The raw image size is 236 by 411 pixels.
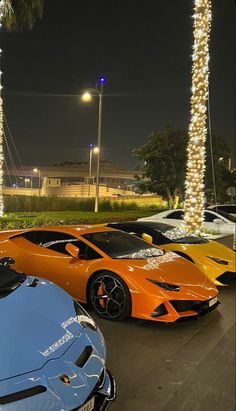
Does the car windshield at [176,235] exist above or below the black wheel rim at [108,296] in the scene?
above

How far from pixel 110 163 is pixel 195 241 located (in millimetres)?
95486

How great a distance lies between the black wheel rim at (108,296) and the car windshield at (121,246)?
1.27 feet

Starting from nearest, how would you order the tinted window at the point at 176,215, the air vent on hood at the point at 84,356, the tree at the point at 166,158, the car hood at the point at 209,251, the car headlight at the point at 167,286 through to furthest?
the air vent on hood at the point at 84,356 → the car headlight at the point at 167,286 → the car hood at the point at 209,251 → the tinted window at the point at 176,215 → the tree at the point at 166,158

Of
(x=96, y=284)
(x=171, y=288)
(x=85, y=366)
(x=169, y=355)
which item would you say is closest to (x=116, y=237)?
(x=96, y=284)

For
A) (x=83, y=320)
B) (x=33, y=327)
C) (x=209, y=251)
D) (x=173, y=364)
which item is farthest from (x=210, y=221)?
(x=33, y=327)

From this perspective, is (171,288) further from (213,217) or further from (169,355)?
(213,217)

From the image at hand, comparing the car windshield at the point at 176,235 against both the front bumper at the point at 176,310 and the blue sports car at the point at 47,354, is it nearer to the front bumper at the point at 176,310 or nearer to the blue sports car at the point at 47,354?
Result: the front bumper at the point at 176,310

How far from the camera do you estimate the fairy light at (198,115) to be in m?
13.0

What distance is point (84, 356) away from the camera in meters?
2.52

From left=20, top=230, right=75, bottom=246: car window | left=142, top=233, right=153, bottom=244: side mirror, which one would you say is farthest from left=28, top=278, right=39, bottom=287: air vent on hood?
left=142, top=233, right=153, bottom=244: side mirror

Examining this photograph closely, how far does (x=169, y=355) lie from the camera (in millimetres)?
4387

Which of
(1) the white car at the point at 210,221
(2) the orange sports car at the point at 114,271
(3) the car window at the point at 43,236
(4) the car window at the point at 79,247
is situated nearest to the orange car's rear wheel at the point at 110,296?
(2) the orange sports car at the point at 114,271

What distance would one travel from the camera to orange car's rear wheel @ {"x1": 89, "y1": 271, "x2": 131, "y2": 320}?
197 inches

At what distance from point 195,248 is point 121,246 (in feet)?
6.81
